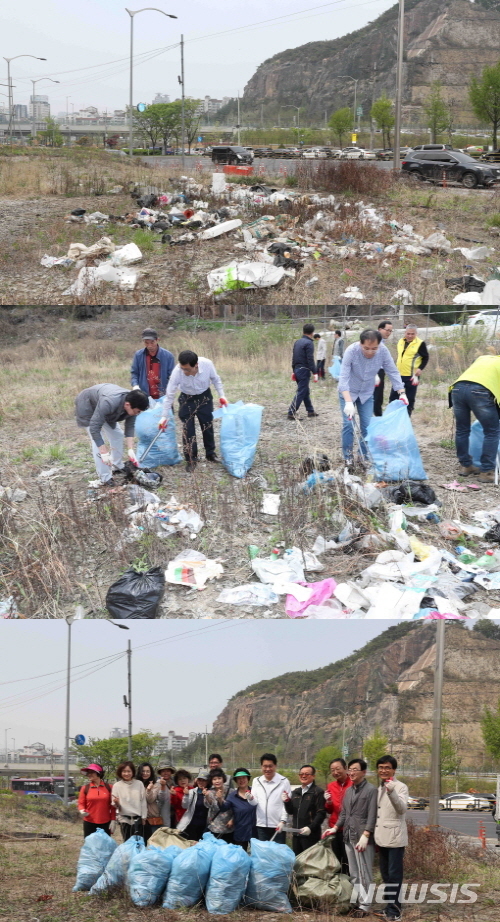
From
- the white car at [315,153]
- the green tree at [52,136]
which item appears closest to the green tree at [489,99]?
the white car at [315,153]

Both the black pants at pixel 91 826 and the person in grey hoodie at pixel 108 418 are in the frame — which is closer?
the black pants at pixel 91 826

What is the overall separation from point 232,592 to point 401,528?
4.12ft

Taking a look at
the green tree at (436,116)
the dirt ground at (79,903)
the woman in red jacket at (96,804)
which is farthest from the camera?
the green tree at (436,116)

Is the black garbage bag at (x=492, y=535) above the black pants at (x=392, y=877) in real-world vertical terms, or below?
above

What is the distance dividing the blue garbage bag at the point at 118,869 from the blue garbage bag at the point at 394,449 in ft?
10.2

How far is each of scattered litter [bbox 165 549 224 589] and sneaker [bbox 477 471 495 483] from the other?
2254 mm

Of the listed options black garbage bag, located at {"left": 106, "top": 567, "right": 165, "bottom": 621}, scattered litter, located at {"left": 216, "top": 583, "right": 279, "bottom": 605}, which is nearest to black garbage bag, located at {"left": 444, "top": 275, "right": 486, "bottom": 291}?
scattered litter, located at {"left": 216, "top": 583, "right": 279, "bottom": 605}

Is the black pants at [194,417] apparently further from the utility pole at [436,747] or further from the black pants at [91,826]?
the black pants at [91,826]

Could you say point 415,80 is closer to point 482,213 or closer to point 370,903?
point 482,213

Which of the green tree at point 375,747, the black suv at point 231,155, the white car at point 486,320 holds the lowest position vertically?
the green tree at point 375,747

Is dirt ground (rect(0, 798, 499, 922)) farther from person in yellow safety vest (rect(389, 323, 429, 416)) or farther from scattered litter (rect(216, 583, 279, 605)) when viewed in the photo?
person in yellow safety vest (rect(389, 323, 429, 416))

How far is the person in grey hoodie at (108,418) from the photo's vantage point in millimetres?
5352

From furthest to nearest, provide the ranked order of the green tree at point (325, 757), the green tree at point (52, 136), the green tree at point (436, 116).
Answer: the green tree at point (436, 116)
the green tree at point (52, 136)
the green tree at point (325, 757)

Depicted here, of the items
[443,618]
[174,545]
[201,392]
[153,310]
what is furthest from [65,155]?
[443,618]
